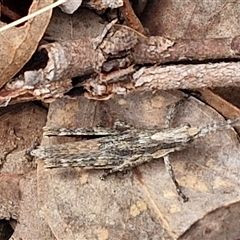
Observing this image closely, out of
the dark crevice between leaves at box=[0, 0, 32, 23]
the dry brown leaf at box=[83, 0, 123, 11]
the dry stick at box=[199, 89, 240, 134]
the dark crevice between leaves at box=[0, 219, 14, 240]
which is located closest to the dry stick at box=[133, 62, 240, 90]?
the dry stick at box=[199, 89, 240, 134]

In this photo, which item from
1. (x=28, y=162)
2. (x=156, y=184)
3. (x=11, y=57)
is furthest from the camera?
(x=28, y=162)

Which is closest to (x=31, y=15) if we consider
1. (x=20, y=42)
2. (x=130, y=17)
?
(x=20, y=42)

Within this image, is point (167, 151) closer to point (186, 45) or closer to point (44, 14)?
point (186, 45)

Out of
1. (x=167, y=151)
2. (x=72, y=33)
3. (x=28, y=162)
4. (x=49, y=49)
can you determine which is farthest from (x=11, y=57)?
(x=167, y=151)

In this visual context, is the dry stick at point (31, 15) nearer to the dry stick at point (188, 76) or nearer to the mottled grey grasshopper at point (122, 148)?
the dry stick at point (188, 76)

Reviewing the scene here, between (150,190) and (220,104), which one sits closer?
(150,190)

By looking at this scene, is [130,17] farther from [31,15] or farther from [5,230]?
[5,230]

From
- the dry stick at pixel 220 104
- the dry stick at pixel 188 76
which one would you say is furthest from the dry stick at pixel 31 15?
the dry stick at pixel 220 104

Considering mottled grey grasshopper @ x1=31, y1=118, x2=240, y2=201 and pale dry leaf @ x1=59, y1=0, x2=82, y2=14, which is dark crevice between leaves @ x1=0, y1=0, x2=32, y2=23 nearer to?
pale dry leaf @ x1=59, y1=0, x2=82, y2=14
